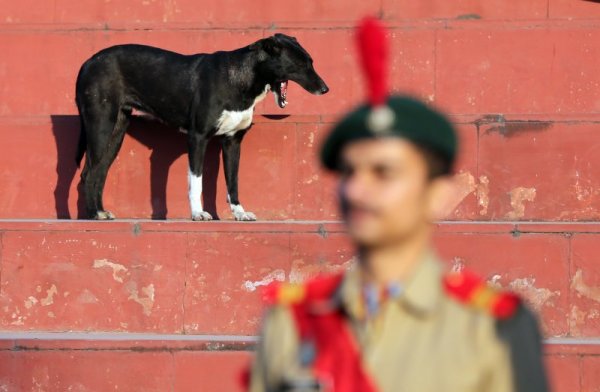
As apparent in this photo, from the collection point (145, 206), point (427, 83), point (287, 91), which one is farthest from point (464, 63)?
point (145, 206)

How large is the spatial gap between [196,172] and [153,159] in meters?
0.58

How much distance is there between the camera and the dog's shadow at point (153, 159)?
35.0 feet

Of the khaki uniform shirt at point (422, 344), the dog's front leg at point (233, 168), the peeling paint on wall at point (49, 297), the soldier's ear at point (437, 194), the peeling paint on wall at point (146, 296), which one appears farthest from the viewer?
the dog's front leg at point (233, 168)

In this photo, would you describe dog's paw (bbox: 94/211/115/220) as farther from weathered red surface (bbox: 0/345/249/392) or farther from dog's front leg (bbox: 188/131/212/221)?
weathered red surface (bbox: 0/345/249/392)

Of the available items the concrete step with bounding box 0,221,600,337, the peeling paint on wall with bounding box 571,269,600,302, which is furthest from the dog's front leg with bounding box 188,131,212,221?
the peeling paint on wall with bounding box 571,269,600,302

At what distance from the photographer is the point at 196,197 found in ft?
33.4

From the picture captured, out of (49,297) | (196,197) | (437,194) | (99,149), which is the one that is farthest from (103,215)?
(437,194)

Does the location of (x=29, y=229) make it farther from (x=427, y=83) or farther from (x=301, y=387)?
(x=301, y=387)

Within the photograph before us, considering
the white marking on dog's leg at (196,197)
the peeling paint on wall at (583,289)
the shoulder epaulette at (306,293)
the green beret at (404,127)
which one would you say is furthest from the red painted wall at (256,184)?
the green beret at (404,127)

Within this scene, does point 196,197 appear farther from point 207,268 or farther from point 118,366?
point 118,366

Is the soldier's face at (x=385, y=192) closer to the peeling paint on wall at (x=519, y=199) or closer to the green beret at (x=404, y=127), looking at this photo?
the green beret at (x=404, y=127)

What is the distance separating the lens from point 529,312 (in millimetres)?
2432

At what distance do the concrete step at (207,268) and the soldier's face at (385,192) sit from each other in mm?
6236

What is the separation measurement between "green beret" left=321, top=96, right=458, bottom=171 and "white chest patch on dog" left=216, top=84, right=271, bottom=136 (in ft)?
25.8
